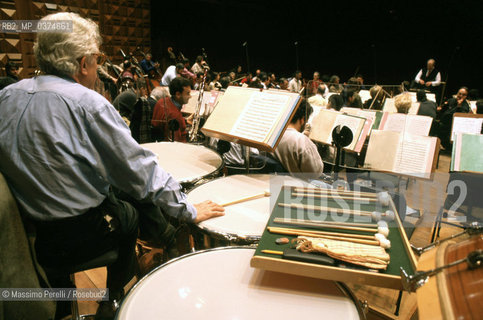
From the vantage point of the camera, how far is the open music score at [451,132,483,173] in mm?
2541

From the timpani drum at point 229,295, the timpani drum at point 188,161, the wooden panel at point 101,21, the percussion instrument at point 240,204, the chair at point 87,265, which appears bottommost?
the chair at point 87,265

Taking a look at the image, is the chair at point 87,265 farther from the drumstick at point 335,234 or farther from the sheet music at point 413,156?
the sheet music at point 413,156

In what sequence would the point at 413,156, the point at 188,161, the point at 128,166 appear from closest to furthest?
the point at 128,166 < the point at 188,161 < the point at 413,156

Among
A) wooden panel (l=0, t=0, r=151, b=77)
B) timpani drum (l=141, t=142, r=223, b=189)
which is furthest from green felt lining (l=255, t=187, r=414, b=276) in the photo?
wooden panel (l=0, t=0, r=151, b=77)

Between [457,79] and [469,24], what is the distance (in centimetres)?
180

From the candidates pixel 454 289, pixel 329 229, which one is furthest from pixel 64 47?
pixel 454 289

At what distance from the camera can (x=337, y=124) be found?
11.5 feet

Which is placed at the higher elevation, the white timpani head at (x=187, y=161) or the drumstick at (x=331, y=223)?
the drumstick at (x=331, y=223)

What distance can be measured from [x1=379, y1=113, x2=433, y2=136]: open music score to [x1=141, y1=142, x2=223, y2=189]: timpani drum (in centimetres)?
260

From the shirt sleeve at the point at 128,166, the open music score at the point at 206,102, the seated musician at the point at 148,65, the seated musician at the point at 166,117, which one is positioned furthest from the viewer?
the seated musician at the point at 148,65

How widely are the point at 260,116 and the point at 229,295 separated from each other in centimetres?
111

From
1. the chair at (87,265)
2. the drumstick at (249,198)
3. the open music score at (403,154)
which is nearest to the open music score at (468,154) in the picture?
the open music score at (403,154)

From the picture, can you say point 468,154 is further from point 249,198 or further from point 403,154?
point 249,198

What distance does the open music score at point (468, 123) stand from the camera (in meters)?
4.21
